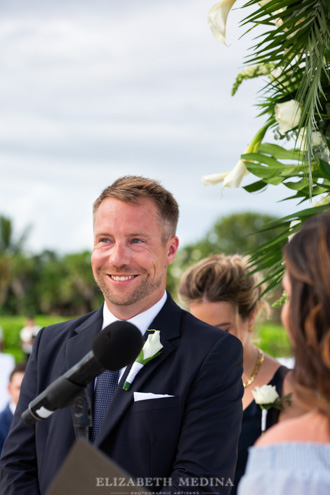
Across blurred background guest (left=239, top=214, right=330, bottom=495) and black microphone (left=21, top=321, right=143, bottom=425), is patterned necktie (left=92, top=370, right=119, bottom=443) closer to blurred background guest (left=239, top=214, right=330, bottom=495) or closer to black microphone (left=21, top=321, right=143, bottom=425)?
black microphone (left=21, top=321, right=143, bottom=425)

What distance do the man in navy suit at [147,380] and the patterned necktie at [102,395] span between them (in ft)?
0.15

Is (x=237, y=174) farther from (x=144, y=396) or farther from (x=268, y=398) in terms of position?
(x=268, y=398)

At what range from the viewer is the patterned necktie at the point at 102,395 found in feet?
8.99

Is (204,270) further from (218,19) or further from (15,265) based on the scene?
(15,265)

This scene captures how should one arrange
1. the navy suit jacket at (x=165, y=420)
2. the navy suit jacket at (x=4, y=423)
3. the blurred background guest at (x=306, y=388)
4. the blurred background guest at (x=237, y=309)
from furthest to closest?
A: the navy suit jacket at (x=4, y=423) → the blurred background guest at (x=237, y=309) → the navy suit jacket at (x=165, y=420) → the blurred background guest at (x=306, y=388)

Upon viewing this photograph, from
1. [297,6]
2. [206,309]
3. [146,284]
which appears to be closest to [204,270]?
[206,309]

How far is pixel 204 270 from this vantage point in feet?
13.7

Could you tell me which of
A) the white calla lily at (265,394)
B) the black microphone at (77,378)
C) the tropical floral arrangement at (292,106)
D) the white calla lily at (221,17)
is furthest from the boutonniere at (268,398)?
the white calla lily at (221,17)

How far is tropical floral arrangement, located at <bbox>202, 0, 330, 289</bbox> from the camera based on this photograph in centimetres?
278

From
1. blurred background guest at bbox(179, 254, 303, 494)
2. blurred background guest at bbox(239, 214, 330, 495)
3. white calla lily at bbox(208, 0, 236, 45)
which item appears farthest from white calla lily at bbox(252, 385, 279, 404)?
blurred background guest at bbox(239, 214, 330, 495)

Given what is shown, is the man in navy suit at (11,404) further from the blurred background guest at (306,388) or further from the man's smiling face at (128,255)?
the blurred background guest at (306,388)

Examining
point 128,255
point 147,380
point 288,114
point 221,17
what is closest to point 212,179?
point 288,114

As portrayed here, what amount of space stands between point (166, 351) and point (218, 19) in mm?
1518

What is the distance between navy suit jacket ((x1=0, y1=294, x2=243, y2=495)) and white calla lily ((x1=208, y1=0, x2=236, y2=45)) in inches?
50.5
